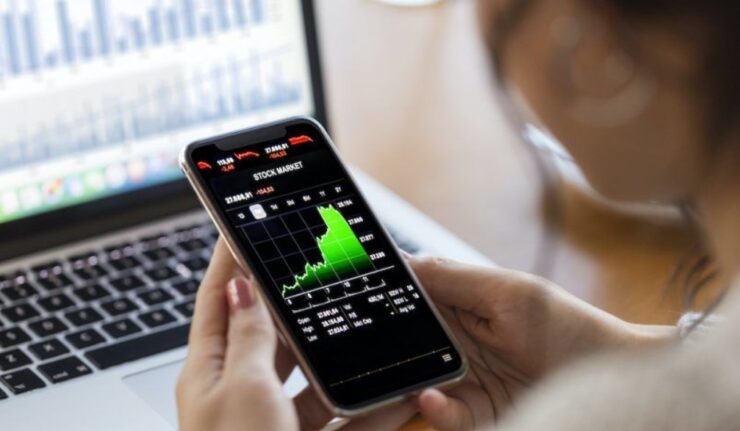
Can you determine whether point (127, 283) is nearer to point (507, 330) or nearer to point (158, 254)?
point (158, 254)

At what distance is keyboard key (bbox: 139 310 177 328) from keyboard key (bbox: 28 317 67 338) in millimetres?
57

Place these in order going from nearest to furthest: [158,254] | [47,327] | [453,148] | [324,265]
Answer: [324,265] → [47,327] → [158,254] → [453,148]

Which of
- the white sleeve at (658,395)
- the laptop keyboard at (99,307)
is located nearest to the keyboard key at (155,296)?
the laptop keyboard at (99,307)

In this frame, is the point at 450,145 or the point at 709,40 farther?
the point at 450,145

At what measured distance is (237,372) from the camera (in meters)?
0.71

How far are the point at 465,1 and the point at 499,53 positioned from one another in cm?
84

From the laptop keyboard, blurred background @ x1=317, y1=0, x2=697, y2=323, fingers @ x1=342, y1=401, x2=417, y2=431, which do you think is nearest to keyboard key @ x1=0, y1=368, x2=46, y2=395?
the laptop keyboard

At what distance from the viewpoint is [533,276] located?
2.85 feet

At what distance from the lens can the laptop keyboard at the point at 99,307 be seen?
34.8 inches

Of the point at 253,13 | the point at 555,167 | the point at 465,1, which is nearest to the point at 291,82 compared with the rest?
the point at 253,13

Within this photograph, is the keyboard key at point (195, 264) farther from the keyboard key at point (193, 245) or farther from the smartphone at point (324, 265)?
the smartphone at point (324, 265)

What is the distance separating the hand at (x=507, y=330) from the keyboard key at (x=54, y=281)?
0.29m

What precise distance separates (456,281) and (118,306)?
0.27m

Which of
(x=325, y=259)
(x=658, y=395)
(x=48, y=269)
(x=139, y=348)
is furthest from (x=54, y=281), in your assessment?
(x=658, y=395)
